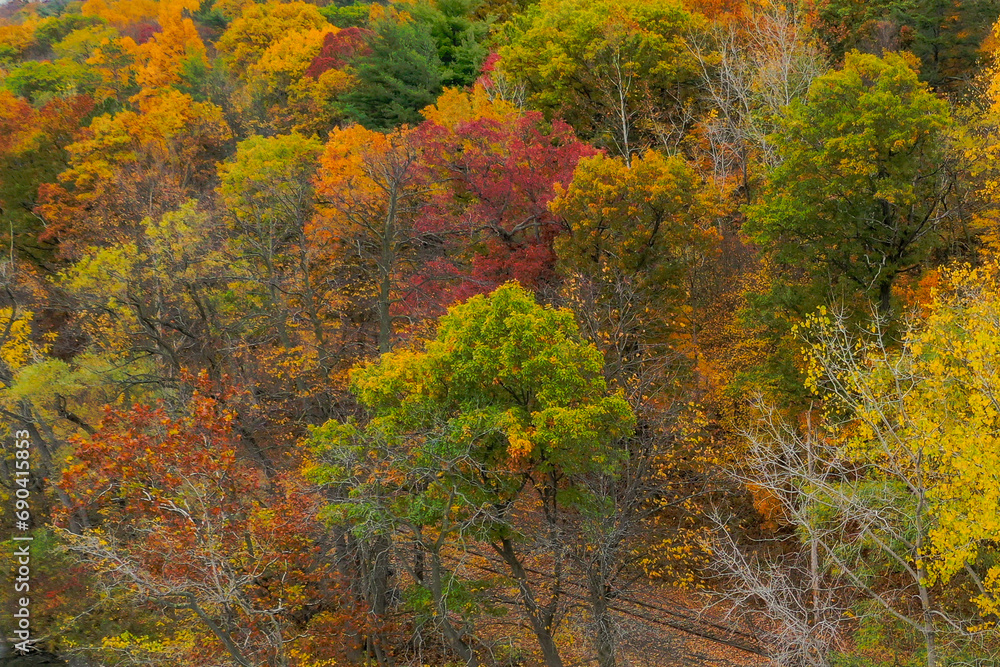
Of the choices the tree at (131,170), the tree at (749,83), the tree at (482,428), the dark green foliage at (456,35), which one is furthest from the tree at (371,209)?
the tree at (749,83)

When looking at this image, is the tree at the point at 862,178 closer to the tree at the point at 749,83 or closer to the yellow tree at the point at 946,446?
the tree at the point at 749,83

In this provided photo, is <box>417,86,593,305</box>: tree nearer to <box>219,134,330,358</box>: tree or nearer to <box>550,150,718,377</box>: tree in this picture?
<box>550,150,718,377</box>: tree

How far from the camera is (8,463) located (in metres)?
28.0

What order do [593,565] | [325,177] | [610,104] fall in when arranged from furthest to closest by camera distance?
1. [610,104]
2. [325,177]
3. [593,565]

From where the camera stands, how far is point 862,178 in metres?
18.4

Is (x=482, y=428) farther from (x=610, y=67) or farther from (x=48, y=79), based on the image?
(x=48, y=79)

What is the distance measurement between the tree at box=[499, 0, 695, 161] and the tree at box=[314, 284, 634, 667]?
16.0 meters

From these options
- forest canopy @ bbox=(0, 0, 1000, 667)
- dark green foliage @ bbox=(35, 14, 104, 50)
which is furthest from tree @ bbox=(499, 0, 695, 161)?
dark green foliage @ bbox=(35, 14, 104, 50)

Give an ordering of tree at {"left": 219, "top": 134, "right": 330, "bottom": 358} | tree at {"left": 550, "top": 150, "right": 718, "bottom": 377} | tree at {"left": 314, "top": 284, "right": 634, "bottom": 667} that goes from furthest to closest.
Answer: tree at {"left": 219, "top": 134, "right": 330, "bottom": 358} → tree at {"left": 550, "top": 150, "right": 718, "bottom": 377} → tree at {"left": 314, "top": 284, "right": 634, "bottom": 667}

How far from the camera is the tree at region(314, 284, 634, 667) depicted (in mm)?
13930

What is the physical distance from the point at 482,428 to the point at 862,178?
11.5m

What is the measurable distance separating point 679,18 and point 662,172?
1298cm

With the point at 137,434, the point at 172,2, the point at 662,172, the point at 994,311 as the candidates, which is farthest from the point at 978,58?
the point at 172,2

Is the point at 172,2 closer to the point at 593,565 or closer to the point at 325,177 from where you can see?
the point at 325,177
